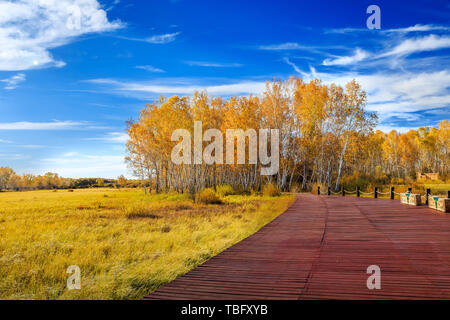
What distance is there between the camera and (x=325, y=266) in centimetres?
572

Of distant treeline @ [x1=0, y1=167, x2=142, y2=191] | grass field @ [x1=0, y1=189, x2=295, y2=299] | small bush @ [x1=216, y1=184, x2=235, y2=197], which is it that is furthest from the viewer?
distant treeline @ [x1=0, y1=167, x2=142, y2=191]

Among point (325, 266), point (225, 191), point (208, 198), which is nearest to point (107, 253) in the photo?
point (325, 266)

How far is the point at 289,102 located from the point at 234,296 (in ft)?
95.7

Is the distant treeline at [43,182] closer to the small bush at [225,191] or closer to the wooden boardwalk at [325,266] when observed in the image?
the small bush at [225,191]

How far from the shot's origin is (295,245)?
762 cm

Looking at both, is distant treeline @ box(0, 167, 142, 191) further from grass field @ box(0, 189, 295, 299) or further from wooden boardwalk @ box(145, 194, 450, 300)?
wooden boardwalk @ box(145, 194, 450, 300)

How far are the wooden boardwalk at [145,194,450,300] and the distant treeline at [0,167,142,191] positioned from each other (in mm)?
46906

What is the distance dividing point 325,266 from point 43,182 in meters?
83.1

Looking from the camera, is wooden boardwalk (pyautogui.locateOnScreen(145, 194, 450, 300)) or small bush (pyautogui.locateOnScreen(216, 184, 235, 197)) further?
small bush (pyautogui.locateOnScreen(216, 184, 235, 197))

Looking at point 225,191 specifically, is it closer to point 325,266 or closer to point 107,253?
point 107,253

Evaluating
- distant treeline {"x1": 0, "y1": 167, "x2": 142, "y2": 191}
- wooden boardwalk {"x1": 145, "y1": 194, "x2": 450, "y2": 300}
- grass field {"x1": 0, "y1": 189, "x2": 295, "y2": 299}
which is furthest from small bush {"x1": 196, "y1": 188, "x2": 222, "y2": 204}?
distant treeline {"x1": 0, "y1": 167, "x2": 142, "y2": 191}

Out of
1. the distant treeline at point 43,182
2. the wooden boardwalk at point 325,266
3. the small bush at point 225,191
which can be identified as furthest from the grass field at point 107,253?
the distant treeline at point 43,182

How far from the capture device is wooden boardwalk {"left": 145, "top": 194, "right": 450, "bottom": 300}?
4.49 metres
